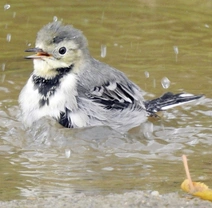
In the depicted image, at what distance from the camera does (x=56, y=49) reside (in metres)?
8.74

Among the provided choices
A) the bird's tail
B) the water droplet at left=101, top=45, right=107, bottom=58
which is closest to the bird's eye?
the bird's tail

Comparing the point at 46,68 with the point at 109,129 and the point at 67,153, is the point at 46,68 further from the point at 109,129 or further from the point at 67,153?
the point at 67,153

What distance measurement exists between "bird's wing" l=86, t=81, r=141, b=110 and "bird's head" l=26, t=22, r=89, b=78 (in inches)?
14.6

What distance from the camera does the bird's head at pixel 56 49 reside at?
866cm

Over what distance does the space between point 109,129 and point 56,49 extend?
1.03 meters

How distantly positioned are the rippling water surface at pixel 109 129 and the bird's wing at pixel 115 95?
13.2 inches

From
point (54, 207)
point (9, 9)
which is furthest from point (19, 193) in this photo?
point (9, 9)

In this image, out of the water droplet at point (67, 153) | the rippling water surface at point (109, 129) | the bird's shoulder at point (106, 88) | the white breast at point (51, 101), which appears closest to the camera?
the rippling water surface at point (109, 129)

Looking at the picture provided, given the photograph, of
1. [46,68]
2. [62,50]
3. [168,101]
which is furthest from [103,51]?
[46,68]

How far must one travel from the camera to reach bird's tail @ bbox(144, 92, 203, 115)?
9.27 metres

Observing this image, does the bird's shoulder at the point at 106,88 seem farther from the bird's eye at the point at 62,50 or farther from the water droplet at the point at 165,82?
the water droplet at the point at 165,82

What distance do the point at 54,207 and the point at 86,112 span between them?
2718 millimetres

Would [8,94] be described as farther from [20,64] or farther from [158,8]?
[158,8]

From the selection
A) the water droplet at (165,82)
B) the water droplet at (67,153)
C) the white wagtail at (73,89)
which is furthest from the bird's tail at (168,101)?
the water droplet at (67,153)
